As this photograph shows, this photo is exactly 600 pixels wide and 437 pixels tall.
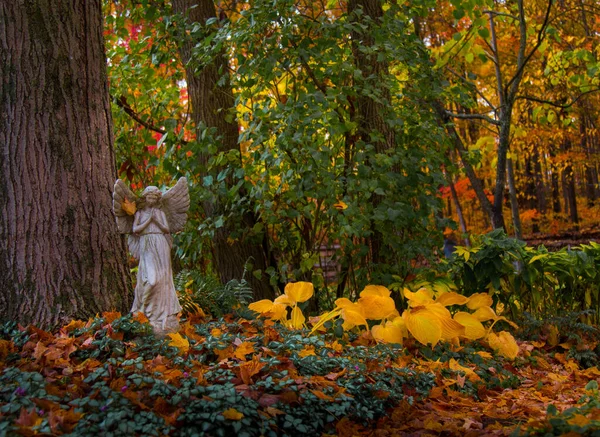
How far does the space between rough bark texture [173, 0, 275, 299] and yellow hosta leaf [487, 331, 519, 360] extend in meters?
2.61

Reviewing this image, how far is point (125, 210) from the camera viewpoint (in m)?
4.50

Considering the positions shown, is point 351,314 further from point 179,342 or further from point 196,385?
point 196,385

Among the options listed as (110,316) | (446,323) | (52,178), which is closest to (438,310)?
(446,323)

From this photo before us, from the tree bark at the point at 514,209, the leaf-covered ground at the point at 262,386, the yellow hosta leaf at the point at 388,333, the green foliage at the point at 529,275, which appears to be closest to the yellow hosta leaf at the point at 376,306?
the yellow hosta leaf at the point at 388,333

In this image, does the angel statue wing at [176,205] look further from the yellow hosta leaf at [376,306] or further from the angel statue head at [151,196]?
the yellow hosta leaf at [376,306]

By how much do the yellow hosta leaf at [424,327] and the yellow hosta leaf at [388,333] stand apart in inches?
5.9

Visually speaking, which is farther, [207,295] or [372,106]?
[372,106]

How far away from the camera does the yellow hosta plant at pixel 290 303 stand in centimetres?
530

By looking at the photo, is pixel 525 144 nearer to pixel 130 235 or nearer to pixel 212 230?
pixel 212 230

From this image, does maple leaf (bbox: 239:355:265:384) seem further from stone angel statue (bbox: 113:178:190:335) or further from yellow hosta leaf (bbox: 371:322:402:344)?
yellow hosta leaf (bbox: 371:322:402:344)

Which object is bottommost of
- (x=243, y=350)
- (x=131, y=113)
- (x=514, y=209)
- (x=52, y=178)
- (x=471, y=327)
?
(x=471, y=327)

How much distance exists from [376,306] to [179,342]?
163 centimetres

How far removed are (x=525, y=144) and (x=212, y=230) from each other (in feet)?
38.7

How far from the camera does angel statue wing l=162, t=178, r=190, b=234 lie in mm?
4691
